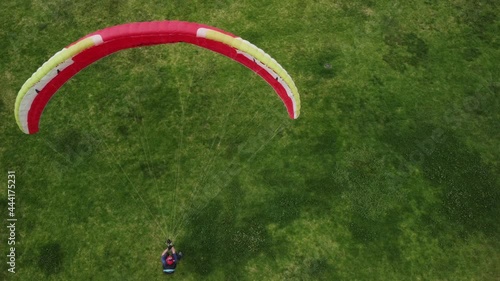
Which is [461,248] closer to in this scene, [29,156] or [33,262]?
[33,262]

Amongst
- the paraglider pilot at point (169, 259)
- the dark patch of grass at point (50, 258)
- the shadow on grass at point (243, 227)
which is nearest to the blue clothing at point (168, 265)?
the paraglider pilot at point (169, 259)

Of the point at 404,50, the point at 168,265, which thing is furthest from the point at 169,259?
the point at 404,50

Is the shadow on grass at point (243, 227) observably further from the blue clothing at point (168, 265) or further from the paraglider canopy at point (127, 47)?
the paraglider canopy at point (127, 47)

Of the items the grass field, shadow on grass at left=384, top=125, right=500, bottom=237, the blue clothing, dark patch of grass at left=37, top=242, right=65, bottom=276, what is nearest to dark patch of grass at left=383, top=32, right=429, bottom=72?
the grass field

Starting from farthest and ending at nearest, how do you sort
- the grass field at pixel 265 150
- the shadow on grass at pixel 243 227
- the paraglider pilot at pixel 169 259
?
the grass field at pixel 265 150 → the shadow on grass at pixel 243 227 → the paraglider pilot at pixel 169 259

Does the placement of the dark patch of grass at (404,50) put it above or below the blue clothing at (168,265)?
below
